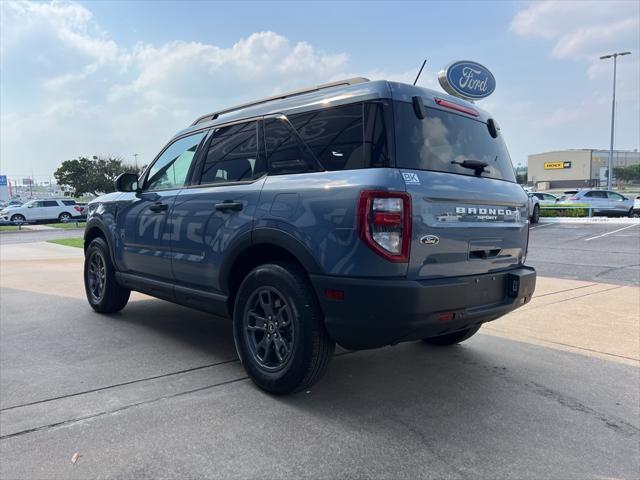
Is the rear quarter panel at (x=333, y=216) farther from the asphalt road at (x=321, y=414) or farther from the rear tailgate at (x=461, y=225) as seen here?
the asphalt road at (x=321, y=414)

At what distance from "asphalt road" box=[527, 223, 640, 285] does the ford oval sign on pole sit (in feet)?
14.8

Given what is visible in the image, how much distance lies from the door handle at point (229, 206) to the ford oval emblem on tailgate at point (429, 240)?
140cm

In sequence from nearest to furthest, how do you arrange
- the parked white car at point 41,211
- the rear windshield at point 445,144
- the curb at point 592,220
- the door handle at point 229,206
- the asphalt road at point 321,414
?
1. the asphalt road at point 321,414
2. the rear windshield at point 445,144
3. the door handle at point 229,206
4. the curb at point 592,220
5. the parked white car at point 41,211

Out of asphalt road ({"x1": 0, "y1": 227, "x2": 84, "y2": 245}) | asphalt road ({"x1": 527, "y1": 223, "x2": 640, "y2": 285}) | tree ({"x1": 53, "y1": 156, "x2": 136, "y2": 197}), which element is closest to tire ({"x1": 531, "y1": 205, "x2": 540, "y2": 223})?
asphalt road ({"x1": 527, "y1": 223, "x2": 640, "y2": 285})

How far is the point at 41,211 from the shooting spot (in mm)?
34688

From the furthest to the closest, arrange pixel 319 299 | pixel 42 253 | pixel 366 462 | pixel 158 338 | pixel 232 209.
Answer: pixel 42 253 → pixel 158 338 → pixel 232 209 → pixel 319 299 → pixel 366 462

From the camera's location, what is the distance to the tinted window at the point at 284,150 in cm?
341

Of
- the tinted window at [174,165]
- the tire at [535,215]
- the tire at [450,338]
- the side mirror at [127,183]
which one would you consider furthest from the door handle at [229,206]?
the tire at [535,215]

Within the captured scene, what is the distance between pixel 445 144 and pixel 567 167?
381 feet

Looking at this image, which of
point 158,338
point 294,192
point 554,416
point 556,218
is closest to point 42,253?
point 158,338

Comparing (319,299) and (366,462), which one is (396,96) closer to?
(319,299)

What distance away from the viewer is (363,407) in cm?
331

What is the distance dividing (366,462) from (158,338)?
9.63 ft

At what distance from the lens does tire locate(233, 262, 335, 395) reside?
125 inches
